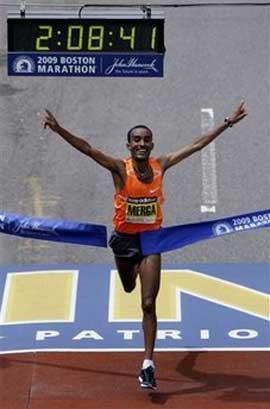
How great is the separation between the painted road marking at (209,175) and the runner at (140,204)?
4637mm

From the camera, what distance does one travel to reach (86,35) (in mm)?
15656

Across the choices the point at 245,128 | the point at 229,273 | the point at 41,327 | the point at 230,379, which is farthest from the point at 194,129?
the point at 230,379

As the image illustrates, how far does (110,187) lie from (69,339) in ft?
14.3

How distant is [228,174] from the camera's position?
17.2 m

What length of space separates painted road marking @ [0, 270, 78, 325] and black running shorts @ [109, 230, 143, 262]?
184cm

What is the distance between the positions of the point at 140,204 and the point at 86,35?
15.4 ft

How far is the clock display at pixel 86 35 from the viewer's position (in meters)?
15.4

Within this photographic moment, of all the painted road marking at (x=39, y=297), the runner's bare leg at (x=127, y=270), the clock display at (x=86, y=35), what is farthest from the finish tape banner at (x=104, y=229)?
the clock display at (x=86, y=35)

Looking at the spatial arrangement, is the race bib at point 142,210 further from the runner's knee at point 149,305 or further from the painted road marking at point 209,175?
the painted road marking at point 209,175

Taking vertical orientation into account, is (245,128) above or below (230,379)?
above

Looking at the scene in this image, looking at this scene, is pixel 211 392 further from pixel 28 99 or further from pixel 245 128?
pixel 28 99

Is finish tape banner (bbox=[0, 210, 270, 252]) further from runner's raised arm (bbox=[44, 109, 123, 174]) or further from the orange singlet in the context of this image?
runner's raised arm (bbox=[44, 109, 123, 174])

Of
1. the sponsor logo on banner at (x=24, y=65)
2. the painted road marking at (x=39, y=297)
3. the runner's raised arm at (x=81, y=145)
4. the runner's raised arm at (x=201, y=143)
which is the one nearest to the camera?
the runner's raised arm at (x=81, y=145)

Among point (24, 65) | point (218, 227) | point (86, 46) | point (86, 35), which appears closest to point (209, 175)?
point (86, 46)
